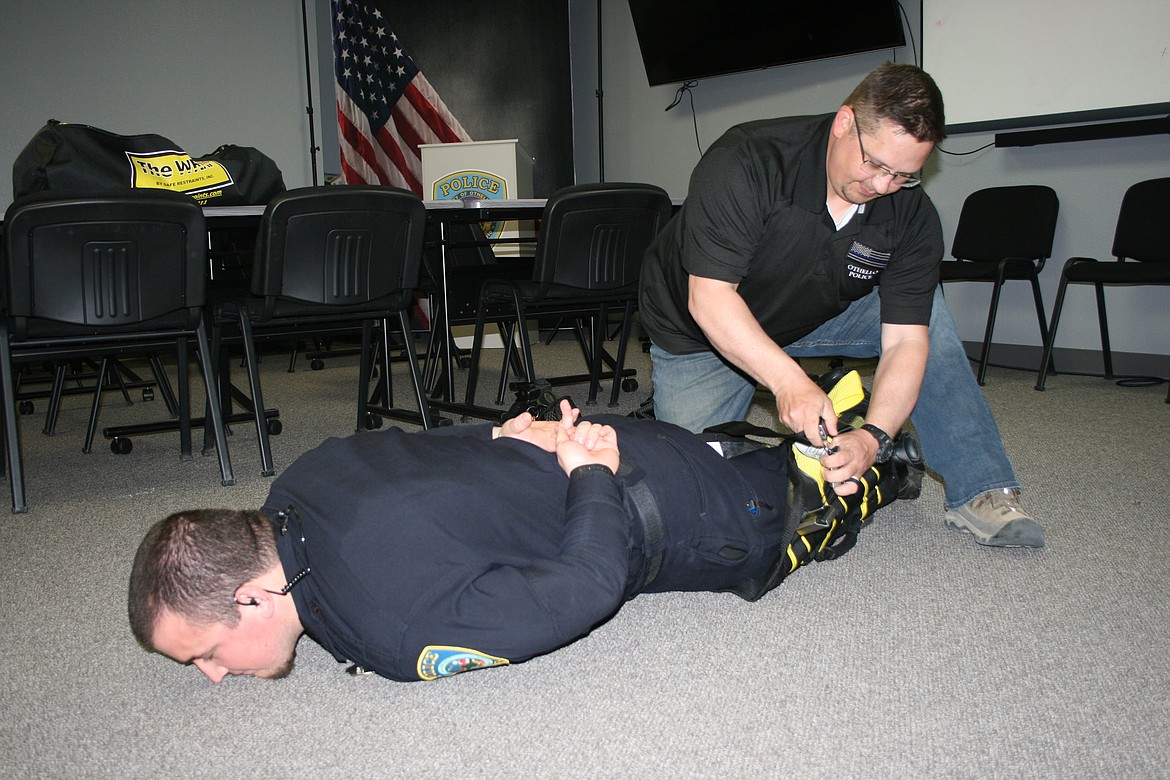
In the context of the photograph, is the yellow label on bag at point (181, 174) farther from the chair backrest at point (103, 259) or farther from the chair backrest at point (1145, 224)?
the chair backrest at point (1145, 224)

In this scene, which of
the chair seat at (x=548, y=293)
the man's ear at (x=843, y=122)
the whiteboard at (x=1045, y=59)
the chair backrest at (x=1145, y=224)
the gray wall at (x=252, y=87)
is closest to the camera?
the man's ear at (x=843, y=122)

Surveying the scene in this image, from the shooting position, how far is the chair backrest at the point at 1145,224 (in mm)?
3371

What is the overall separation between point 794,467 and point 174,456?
7.14ft

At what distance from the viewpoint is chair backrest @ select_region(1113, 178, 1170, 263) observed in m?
3.37

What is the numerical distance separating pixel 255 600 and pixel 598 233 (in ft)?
7.06

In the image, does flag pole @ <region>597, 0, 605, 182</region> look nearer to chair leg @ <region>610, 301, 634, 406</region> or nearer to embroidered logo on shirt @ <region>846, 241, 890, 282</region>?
chair leg @ <region>610, 301, 634, 406</region>

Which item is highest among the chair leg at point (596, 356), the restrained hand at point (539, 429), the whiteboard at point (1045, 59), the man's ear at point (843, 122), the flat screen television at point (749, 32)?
the flat screen television at point (749, 32)

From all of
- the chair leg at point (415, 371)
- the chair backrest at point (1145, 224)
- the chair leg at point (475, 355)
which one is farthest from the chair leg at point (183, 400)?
the chair backrest at point (1145, 224)

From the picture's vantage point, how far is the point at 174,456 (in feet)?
9.00

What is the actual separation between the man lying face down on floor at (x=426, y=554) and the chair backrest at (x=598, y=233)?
1718 mm

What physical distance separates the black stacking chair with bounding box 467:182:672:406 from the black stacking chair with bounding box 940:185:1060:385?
1622 mm

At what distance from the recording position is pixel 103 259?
7.09 ft

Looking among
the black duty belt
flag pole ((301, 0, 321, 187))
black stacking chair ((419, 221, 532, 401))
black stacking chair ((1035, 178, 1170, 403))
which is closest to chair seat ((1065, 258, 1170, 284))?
black stacking chair ((1035, 178, 1170, 403))

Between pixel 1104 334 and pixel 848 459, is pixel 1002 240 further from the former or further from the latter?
pixel 848 459
